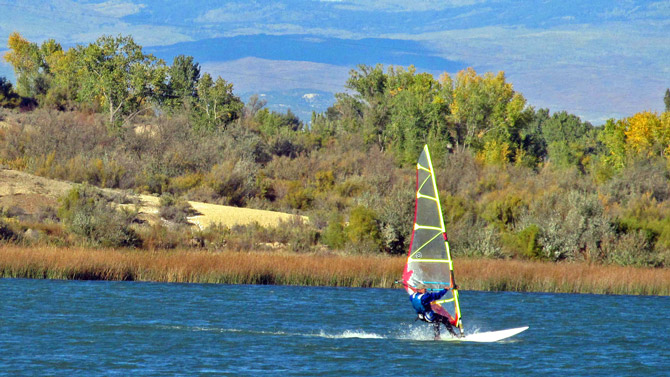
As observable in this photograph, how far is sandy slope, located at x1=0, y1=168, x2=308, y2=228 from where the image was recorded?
45.3 m

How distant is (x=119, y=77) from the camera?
2697 inches

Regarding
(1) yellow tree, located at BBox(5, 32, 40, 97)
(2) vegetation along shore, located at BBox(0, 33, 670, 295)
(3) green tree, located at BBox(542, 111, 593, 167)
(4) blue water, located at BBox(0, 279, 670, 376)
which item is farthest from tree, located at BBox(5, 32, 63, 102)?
(4) blue water, located at BBox(0, 279, 670, 376)

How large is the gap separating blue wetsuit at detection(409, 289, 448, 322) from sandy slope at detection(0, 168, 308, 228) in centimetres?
2405

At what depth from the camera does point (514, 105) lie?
7988cm

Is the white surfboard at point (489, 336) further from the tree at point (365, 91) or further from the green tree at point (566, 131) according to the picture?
the green tree at point (566, 131)

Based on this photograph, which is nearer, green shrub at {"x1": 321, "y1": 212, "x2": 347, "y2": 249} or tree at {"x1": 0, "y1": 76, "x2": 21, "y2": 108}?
green shrub at {"x1": 321, "y1": 212, "x2": 347, "y2": 249}

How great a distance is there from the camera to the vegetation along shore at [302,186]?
3434 centimetres

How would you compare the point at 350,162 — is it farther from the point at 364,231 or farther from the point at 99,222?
the point at 99,222

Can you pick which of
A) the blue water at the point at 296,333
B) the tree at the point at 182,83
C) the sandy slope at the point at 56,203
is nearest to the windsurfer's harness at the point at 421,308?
the blue water at the point at 296,333

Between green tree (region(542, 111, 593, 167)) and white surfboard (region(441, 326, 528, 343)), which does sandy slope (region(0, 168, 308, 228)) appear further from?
green tree (region(542, 111, 593, 167))

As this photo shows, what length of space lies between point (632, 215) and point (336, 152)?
2456 centimetres

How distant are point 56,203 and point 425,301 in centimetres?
2810

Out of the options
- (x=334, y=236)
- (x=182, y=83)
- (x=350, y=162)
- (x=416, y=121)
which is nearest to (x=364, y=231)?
(x=334, y=236)

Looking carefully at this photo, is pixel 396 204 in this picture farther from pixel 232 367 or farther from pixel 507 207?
pixel 232 367
